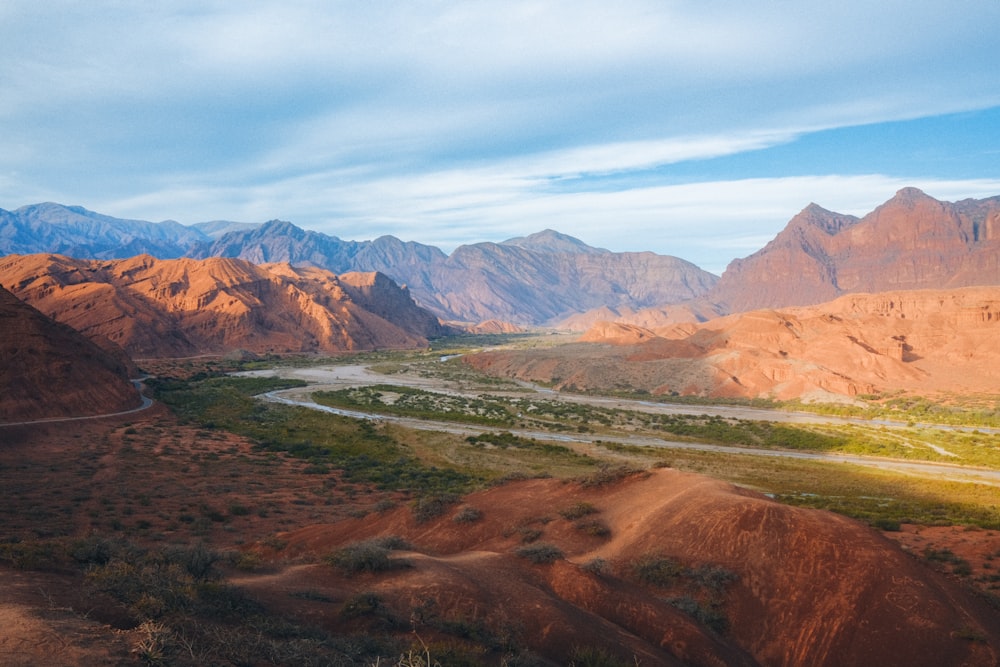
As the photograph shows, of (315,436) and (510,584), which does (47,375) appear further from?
(510,584)

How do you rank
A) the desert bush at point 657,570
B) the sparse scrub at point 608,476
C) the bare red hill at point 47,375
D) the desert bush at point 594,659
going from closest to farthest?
the desert bush at point 594,659
the desert bush at point 657,570
the sparse scrub at point 608,476
the bare red hill at point 47,375

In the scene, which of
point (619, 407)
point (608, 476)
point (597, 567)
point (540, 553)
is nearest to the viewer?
point (597, 567)

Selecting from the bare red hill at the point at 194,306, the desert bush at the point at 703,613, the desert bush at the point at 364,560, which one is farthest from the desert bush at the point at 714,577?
the bare red hill at the point at 194,306

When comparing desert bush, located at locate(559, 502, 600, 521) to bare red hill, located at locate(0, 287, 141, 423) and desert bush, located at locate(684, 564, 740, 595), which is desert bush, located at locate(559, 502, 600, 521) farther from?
bare red hill, located at locate(0, 287, 141, 423)

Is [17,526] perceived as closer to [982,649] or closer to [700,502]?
[700,502]

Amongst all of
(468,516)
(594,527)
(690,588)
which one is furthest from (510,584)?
(468,516)

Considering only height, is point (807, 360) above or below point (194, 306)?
below

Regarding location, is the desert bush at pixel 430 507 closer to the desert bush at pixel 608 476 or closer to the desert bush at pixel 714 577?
the desert bush at pixel 608 476
